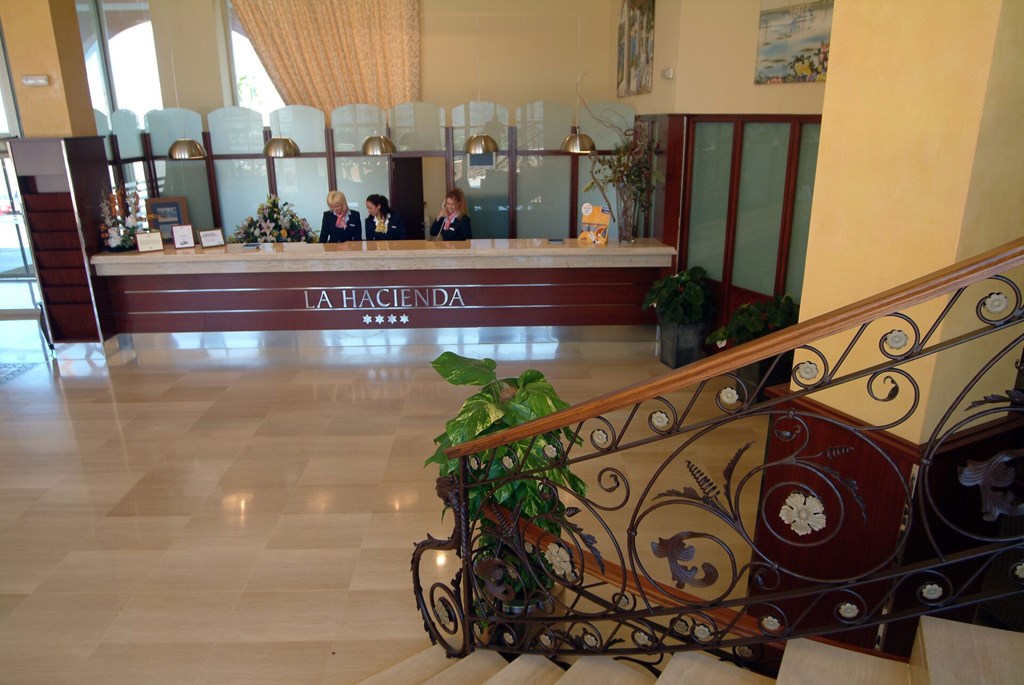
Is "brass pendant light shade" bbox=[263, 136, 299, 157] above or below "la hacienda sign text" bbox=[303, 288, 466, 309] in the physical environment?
above

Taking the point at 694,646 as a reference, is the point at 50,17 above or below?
above

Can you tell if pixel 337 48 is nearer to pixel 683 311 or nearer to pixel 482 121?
pixel 482 121

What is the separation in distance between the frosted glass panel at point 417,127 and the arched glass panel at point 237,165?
1.84 metres

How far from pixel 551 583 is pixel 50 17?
→ 7093 millimetres

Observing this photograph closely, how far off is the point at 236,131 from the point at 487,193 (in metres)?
3.45

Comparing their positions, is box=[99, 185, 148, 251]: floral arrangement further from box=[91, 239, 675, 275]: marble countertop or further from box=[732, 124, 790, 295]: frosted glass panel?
box=[732, 124, 790, 295]: frosted glass panel

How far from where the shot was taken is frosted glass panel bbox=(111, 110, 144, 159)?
8992 millimetres

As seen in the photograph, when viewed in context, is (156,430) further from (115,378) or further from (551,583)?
(551,583)

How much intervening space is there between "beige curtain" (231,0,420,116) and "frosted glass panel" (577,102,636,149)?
9.02 feet

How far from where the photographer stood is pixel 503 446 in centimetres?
270

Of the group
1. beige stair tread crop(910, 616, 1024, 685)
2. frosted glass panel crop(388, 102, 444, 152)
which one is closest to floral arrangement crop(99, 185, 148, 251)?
frosted glass panel crop(388, 102, 444, 152)

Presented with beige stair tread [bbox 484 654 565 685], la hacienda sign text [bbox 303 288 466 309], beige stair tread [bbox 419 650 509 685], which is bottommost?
beige stair tread [bbox 419 650 509 685]

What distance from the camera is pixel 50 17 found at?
659 centimetres

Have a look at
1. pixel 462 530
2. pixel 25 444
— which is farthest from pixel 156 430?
pixel 462 530
